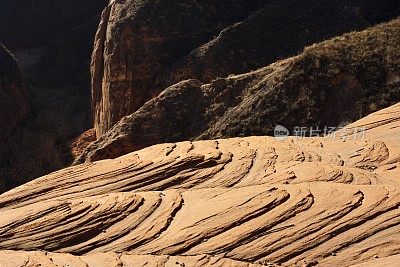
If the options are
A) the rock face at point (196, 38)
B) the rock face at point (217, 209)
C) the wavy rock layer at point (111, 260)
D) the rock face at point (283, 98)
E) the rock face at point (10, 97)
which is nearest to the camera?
the wavy rock layer at point (111, 260)

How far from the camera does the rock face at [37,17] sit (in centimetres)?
4962

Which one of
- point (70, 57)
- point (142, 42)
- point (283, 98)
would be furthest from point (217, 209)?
point (70, 57)

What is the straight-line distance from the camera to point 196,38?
2742cm

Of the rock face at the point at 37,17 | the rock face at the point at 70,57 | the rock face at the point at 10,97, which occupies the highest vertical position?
the rock face at the point at 37,17

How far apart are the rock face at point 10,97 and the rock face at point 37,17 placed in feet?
59.6

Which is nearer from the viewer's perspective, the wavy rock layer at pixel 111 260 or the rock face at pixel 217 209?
the wavy rock layer at pixel 111 260

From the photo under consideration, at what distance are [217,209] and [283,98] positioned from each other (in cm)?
1124

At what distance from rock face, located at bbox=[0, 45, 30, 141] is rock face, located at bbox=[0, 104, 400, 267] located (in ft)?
68.8

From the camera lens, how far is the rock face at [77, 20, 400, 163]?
17906mm

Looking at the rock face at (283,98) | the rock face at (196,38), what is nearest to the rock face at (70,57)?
the rock face at (196,38)

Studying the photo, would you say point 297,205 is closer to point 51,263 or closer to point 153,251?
point 153,251

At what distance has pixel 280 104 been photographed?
742 inches

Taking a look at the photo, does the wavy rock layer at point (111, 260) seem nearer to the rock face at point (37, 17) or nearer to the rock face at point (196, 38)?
the rock face at point (196, 38)

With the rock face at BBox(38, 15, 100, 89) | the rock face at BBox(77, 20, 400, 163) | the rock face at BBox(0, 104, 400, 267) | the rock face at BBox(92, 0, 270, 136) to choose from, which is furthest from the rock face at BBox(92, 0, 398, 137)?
the rock face at BBox(0, 104, 400, 267)
